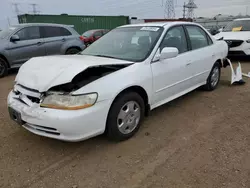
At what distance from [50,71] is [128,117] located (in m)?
1.16

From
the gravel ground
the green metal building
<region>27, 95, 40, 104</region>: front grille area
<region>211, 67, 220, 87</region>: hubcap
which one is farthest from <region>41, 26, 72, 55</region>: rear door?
the green metal building

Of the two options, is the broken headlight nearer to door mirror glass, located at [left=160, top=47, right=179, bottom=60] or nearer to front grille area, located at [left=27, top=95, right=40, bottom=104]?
front grille area, located at [left=27, top=95, right=40, bottom=104]

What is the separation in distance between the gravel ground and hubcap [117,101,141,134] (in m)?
0.18

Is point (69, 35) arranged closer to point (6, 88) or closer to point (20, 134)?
point (6, 88)

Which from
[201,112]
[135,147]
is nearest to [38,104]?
[135,147]

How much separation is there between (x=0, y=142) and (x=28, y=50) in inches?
200

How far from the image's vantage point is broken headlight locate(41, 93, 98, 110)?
252 centimetres

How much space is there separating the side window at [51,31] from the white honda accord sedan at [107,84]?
4.66 m

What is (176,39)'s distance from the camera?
13.0ft

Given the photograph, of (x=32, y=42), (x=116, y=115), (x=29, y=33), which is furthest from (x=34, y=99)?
(x=29, y=33)

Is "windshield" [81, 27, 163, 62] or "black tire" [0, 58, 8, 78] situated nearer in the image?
"windshield" [81, 27, 163, 62]

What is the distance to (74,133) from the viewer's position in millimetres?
2555

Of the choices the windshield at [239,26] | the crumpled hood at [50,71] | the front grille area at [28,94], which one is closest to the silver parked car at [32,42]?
the crumpled hood at [50,71]

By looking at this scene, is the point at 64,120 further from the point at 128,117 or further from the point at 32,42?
Answer: the point at 32,42
